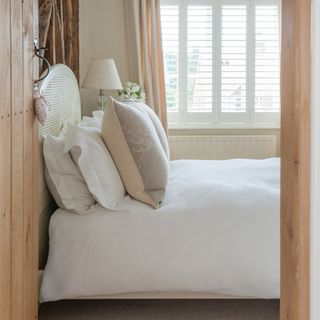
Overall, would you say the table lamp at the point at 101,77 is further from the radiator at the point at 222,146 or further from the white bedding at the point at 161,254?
the white bedding at the point at 161,254

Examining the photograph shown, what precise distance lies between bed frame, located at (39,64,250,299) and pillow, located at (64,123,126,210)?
0.17 meters

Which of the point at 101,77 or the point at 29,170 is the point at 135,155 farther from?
the point at 101,77

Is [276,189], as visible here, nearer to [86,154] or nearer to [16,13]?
[86,154]

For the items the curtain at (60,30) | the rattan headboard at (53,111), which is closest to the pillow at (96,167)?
the rattan headboard at (53,111)

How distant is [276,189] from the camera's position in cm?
246

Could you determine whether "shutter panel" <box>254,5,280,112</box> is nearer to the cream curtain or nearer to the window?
the window

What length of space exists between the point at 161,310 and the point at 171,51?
3.19 meters

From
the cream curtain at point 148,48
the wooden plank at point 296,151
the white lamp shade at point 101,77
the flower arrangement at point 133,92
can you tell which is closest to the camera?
the wooden plank at point 296,151

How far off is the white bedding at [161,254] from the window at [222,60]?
2967 millimetres

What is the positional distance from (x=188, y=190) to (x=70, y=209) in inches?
24.8

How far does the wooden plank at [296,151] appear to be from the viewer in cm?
94

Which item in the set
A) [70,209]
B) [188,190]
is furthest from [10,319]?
[188,190]

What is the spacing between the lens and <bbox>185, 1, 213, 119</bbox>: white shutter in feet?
16.2

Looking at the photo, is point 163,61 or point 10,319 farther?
point 163,61
